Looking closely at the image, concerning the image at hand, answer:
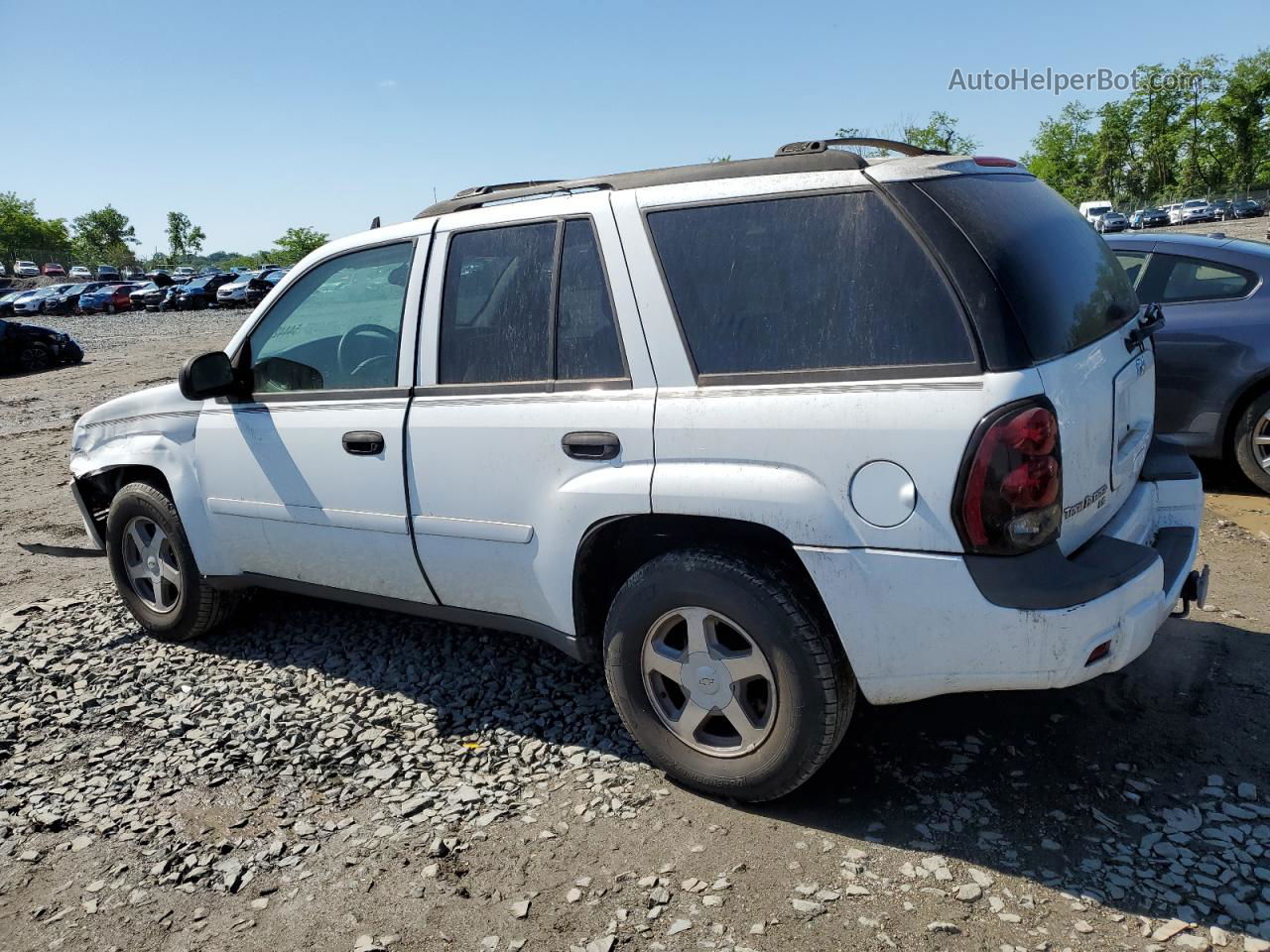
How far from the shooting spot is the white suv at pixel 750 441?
2.78 meters

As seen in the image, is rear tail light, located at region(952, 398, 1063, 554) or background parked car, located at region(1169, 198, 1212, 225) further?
background parked car, located at region(1169, 198, 1212, 225)

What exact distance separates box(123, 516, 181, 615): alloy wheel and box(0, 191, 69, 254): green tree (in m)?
107

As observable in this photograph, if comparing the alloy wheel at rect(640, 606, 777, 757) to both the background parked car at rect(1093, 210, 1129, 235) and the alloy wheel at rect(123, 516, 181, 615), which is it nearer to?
the alloy wheel at rect(123, 516, 181, 615)

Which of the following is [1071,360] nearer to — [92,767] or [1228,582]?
[1228,582]

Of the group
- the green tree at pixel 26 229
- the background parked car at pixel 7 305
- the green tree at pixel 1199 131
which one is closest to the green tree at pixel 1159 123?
the green tree at pixel 1199 131

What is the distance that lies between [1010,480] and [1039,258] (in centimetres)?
76

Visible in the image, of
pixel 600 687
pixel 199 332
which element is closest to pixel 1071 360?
pixel 600 687

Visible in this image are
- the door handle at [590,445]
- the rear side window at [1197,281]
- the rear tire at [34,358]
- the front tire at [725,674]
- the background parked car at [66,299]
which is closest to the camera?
the front tire at [725,674]

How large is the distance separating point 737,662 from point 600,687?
4.01 feet

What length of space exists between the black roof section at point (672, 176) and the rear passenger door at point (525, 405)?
9 centimetres

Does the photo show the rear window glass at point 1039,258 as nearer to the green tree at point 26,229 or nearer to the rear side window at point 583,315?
the rear side window at point 583,315

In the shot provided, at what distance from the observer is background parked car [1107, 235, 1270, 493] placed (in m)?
6.36

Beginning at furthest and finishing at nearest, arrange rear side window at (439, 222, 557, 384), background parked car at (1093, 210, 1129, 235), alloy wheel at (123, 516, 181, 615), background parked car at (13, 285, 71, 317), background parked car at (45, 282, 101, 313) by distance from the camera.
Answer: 1. background parked car at (1093, 210, 1129, 235)
2. background parked car at (45, 282, 101, 313)
3. background parked car at (13, 285, 71, 317)
4. alloy wheel at (123, 516, 181, 615)
5. rear side window at (439, 222, 557, 384)

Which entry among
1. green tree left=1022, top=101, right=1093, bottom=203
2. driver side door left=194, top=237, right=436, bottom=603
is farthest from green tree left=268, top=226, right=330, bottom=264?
driver side door left=194, top=237, right=436, bottom=603
